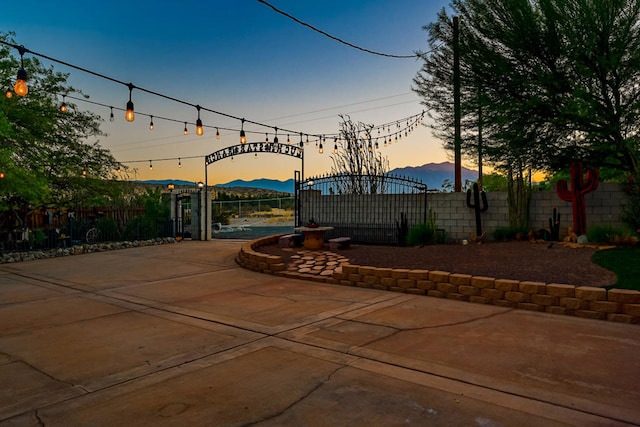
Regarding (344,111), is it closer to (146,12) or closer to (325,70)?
(325,70)

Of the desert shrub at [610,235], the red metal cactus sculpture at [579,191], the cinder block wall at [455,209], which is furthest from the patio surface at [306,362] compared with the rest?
the cinder block wall at [455,209]

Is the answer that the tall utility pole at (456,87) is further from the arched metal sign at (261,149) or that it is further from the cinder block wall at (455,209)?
the arched metal sign at (261,149)

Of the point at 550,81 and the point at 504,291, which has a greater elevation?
the point at 550,81

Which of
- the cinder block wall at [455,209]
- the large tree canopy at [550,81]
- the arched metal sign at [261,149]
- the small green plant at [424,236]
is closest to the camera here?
the large tree canopy at [550,81]

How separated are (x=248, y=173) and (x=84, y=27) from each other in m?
21.4

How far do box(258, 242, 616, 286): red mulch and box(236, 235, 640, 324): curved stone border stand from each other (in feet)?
2.10

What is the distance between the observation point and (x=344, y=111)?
22016 millimetres

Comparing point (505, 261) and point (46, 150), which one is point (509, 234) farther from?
Result: point (46, 150)

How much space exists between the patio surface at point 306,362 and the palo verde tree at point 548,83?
6117mm

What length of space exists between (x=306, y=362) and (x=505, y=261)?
5.67m

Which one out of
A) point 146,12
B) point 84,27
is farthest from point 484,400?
point 84,27

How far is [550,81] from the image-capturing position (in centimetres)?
991

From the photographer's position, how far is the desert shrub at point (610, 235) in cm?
897

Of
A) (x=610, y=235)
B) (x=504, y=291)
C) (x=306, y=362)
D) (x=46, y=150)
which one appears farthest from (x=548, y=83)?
(x=46, y=150)
